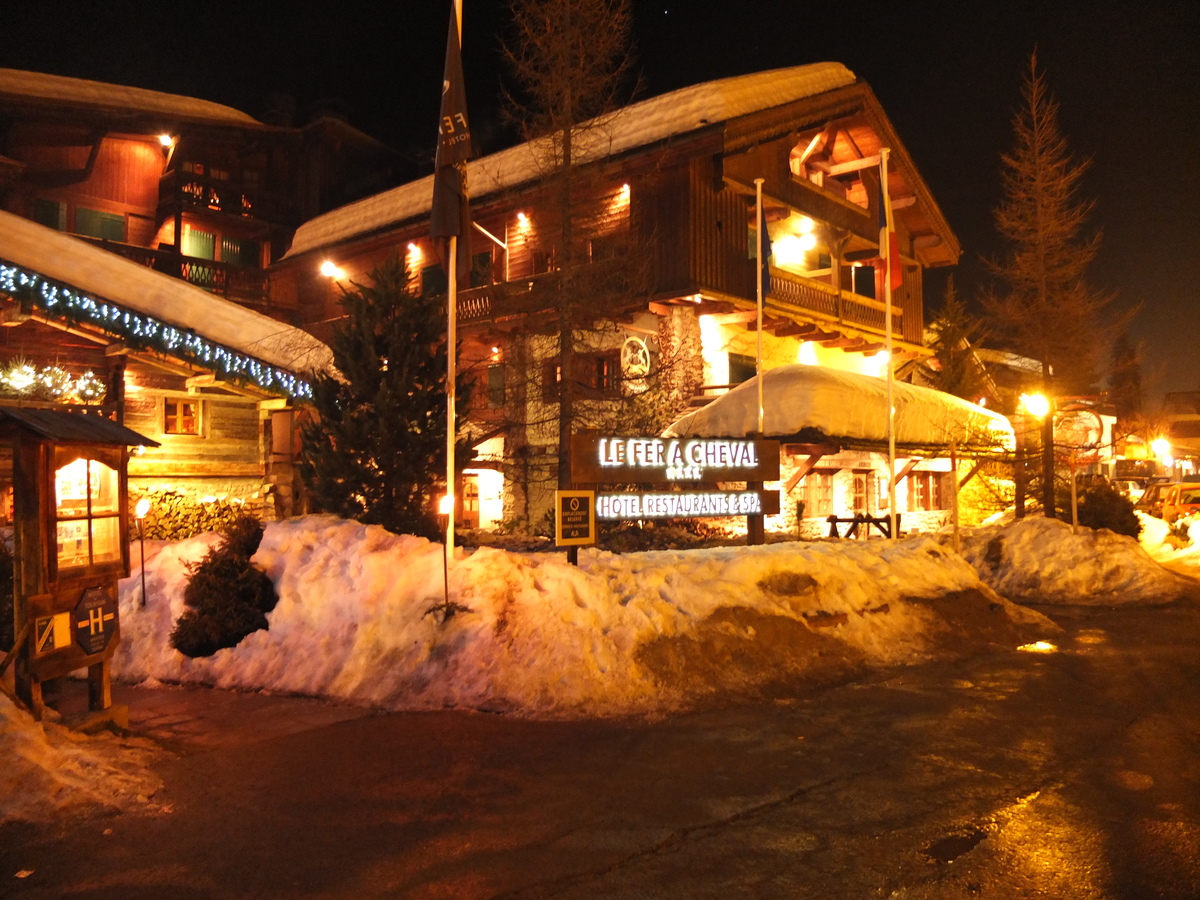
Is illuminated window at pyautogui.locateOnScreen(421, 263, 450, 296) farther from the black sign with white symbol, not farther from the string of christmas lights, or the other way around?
the black sign with white symbol

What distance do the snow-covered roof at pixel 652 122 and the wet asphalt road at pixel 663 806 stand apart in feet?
39.2

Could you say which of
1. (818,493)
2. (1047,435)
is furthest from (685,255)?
(1047,435)

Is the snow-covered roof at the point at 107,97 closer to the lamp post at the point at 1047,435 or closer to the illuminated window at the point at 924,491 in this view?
the illuminated window at the point at 924,491

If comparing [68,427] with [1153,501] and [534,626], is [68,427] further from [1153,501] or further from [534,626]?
[1153,501]

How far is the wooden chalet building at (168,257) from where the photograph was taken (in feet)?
57.2

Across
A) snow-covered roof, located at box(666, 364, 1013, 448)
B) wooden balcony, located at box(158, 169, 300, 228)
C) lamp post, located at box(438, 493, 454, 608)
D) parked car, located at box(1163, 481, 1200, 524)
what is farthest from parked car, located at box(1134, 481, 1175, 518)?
wooden balcony, located at box(158, 169, 300, 228)

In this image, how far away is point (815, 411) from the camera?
18.9 meters

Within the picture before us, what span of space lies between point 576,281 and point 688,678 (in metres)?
8.65

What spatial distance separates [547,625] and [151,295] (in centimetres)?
1376

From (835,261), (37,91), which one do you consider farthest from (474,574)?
(37,91)

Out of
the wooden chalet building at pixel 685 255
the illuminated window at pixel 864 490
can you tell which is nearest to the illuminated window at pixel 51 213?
the wooden chalet building at pixel 685 255

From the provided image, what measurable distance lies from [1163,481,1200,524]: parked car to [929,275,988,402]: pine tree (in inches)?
290

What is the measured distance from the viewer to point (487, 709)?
8422mm

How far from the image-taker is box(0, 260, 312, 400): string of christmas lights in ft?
52.4
